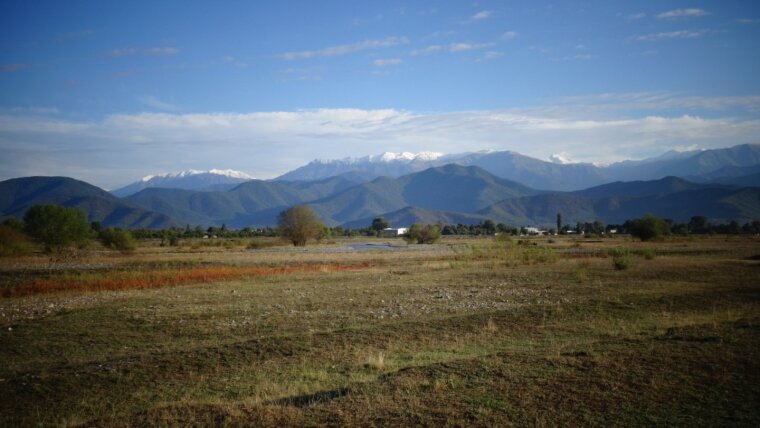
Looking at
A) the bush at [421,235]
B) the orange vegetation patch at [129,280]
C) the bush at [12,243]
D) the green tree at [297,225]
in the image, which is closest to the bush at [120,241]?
the bush at [12,243]

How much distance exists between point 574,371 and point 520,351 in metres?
2.59

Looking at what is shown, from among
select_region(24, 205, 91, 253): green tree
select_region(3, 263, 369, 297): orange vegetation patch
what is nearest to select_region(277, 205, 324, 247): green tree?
select_region(24, 205, 91, 253): green tree

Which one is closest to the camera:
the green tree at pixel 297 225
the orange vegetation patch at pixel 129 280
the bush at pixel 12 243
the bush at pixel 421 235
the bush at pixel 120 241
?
the orange vegetation patch at pixel 129 280

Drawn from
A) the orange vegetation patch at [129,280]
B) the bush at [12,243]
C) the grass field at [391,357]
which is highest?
the bush at [12,243]

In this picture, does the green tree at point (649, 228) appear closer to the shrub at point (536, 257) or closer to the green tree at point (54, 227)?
the shrub at point (536, 257)

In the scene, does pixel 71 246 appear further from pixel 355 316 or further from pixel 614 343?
pixel 614 343

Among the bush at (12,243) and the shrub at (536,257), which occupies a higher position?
the bush at (12,243)

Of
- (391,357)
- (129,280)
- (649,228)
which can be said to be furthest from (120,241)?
(649,228)

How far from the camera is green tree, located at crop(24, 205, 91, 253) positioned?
69.1 m

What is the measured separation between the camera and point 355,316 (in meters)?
19.8

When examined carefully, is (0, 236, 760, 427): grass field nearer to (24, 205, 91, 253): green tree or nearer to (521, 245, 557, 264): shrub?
(521, 245, 557, 264): shrub

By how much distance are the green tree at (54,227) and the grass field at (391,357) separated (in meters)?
49.9

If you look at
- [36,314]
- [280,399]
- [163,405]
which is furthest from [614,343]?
[36,314]

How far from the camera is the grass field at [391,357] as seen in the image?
29.0 ft
